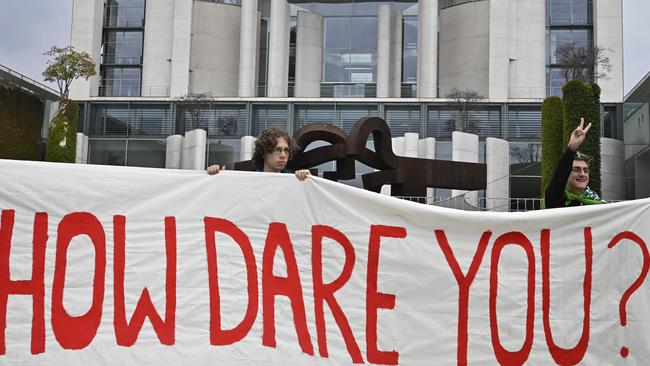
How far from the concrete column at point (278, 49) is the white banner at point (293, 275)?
38675 mm

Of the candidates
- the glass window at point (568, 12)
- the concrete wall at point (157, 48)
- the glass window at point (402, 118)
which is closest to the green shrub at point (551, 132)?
the glass window at point (402, 118)

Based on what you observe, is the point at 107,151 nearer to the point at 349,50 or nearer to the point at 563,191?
the point at 349,50

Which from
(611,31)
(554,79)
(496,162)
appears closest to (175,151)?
(496,162)

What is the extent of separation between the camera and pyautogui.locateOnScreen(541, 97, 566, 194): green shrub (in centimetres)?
2377

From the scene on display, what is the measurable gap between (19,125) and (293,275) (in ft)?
132

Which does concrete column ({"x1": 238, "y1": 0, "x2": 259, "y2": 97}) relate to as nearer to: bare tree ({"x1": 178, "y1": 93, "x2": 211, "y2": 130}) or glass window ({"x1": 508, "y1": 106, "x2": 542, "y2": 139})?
bare tree ({"x1": 178, "y1": 93, "x2": 211, "y2": 130})

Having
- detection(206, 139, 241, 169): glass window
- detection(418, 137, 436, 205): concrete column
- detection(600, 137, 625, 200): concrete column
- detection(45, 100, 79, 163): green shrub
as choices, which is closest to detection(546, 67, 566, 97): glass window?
detection(600, 137, 625, 200): concrete column

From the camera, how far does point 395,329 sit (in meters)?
4.16

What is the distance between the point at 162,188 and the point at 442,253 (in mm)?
1677

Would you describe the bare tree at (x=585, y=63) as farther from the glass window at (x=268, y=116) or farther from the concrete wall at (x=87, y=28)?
the concrete wall at (x=87, y=28)

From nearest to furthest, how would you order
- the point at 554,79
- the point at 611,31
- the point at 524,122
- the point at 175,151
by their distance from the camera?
the point at 524,122 < the point at 175,151 < the point at 611,31 < the point at 554,79

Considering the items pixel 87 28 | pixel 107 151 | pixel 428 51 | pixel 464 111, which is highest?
pixel 87 28

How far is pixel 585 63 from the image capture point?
134 feet

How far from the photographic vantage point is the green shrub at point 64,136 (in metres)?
38.1
